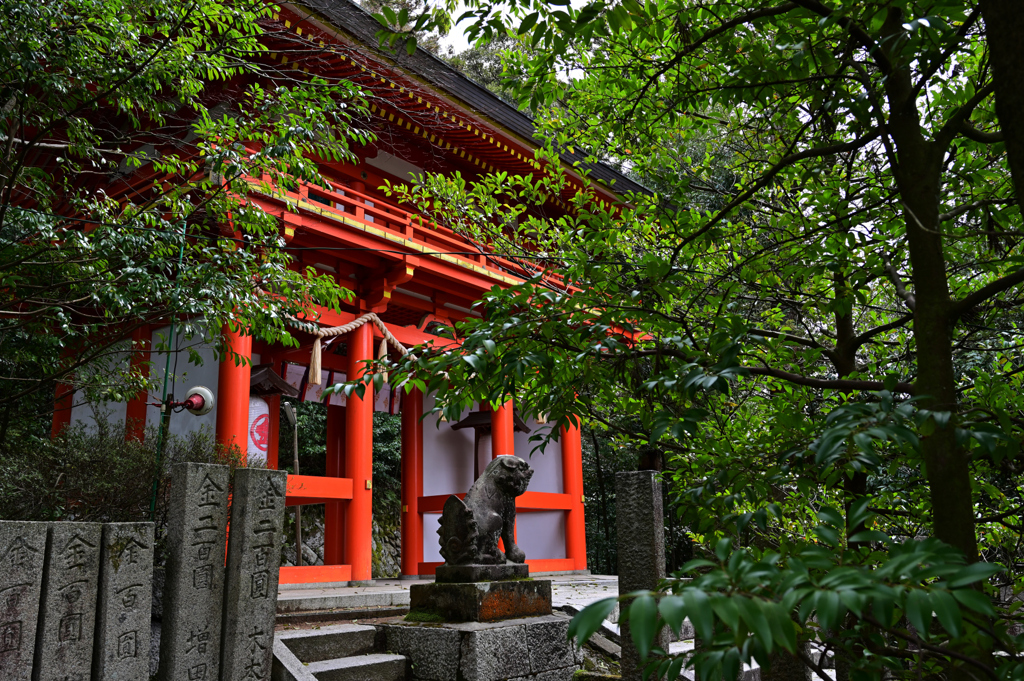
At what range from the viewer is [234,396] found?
735cm

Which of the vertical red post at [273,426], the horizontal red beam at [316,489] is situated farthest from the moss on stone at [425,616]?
the vertical red post at [273,426]

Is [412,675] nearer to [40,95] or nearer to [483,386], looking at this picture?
[483,386]

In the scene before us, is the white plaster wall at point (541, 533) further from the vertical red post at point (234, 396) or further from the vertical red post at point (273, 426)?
the vertical red post at point (234, 396)

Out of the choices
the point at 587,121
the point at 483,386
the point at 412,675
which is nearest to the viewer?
the point at 483,386

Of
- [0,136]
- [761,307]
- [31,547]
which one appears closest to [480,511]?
[761,307]

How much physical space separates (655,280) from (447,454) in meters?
9.69

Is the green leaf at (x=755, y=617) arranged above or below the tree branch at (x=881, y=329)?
below

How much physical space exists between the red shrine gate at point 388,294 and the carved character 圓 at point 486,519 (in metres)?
2.03

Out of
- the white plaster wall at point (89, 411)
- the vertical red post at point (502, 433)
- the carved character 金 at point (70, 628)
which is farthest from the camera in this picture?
the vertical red post at point (502, 433)

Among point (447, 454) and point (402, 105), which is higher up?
point (402, 105)

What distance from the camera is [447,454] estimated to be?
11695 millimetres

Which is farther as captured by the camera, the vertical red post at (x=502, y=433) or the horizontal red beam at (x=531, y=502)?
the horizontal red beam at (x=531, y=502)

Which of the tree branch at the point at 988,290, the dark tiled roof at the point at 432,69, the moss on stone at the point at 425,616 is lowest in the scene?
the moss on stone at the point at 425,616

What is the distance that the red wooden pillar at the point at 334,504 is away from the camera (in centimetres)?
1162
